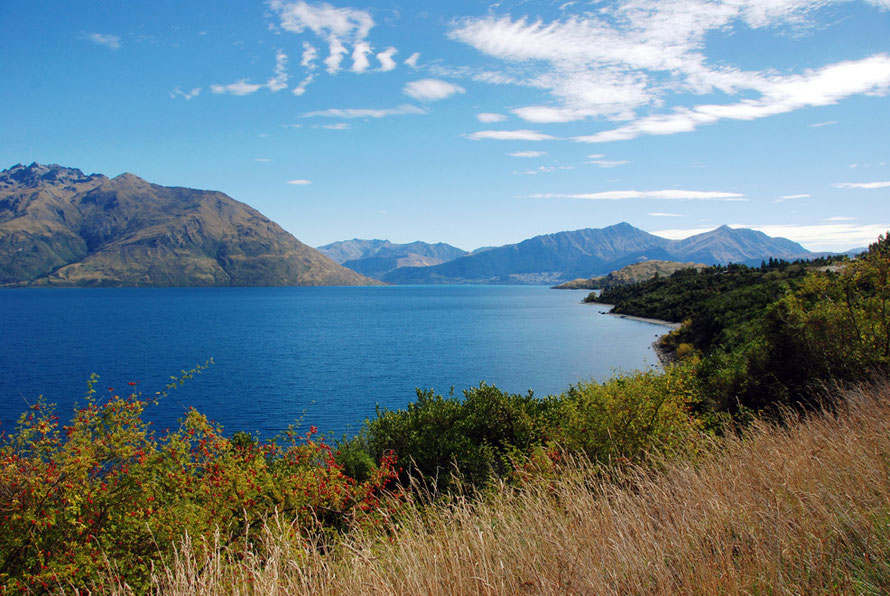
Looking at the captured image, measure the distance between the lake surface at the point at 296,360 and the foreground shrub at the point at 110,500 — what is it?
24864 millimetres

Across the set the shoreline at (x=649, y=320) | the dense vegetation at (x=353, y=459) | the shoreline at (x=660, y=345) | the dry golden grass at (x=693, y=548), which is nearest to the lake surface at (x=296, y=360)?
the shoreline at (x=660, y=345)

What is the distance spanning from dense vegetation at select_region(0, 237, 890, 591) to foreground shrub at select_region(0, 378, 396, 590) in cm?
4

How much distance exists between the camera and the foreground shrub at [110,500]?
9.48 meters

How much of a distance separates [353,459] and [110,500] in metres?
15.0

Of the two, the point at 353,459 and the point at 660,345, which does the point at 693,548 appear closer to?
the point at 353,459

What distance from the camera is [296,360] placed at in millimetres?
80125

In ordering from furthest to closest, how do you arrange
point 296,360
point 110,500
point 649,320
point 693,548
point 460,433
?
point 649,320 < point 296,360 < point 460,433 < point 110,500 < point 693,548

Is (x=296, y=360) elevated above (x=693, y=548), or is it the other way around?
(x=693, y=548)

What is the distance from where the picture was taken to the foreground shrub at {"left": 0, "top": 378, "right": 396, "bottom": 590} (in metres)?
9.48

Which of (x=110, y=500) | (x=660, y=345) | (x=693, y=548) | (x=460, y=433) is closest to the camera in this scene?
(x=693, y=548)

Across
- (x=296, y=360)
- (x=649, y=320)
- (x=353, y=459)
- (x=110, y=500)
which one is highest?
(x=110, y=500)

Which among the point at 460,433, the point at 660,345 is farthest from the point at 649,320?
the point at 460,433

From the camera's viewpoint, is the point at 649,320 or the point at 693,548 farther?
the point at 649,320

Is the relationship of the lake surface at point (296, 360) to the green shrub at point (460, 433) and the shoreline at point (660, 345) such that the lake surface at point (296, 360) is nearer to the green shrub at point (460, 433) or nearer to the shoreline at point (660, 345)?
the shoreline at point (660, 345)
